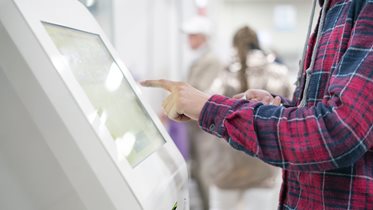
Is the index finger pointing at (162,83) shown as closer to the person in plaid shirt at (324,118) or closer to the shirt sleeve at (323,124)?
the person in plaid shirt at (324,118)

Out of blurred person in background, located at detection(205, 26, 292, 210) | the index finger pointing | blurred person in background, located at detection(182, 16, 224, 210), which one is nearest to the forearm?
the index finger pointing

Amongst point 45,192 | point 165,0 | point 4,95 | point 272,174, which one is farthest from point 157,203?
point 165,0

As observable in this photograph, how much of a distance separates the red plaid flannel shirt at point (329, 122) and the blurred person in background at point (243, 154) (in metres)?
1.55

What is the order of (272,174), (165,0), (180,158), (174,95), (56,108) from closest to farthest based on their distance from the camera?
(56,108) → (174,95) → (180,158) → (272,174) → (165,0)

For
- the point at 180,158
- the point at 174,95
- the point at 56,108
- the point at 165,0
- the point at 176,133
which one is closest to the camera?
the point at 56,108

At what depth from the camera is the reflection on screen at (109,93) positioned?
2.23 feet

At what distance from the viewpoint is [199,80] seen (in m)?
3.02

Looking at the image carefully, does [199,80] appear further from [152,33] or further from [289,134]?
[289,134]

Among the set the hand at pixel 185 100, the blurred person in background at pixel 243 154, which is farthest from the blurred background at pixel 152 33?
the hand at pixel 185 100

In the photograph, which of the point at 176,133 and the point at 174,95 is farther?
the point at 176,133

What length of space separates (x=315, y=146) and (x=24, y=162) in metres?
0.46

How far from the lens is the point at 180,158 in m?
0.92

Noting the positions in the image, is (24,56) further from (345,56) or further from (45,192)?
(345,56)

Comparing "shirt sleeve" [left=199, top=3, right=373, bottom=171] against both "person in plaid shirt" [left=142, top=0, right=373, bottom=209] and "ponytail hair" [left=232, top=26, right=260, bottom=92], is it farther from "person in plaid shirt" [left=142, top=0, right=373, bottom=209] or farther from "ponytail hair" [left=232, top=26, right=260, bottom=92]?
"ponytail hair" [left=232, top=26, right=260, bottom=92]
